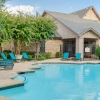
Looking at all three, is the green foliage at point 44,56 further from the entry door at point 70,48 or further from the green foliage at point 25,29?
the entry door at point 70,48

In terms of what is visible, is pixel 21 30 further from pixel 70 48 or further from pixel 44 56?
pixel 70 48

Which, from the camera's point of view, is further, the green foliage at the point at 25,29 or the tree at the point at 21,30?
the tree at the point at 21,30

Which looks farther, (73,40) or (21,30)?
(73,40)

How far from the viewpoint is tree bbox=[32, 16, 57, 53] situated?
103 feet

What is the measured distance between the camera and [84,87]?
14039mm

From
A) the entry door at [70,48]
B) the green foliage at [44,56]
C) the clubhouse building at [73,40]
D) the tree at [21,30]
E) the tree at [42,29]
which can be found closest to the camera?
the tree at [21,30]

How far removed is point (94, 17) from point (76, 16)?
5556mm

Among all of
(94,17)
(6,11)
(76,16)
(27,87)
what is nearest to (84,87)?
(27,87)

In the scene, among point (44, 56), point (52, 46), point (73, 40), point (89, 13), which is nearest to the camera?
point (44, 56)

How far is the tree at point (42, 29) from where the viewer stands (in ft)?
103

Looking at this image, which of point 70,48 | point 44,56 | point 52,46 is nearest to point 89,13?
point 70,48

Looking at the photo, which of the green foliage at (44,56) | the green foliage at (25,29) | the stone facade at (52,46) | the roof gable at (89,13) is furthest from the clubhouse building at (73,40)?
the roof gable at (89,13)

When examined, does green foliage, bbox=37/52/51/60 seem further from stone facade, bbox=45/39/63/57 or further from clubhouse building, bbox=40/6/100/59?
clubhouse building, bbox=40/6/100/59

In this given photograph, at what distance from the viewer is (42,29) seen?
31.8m
